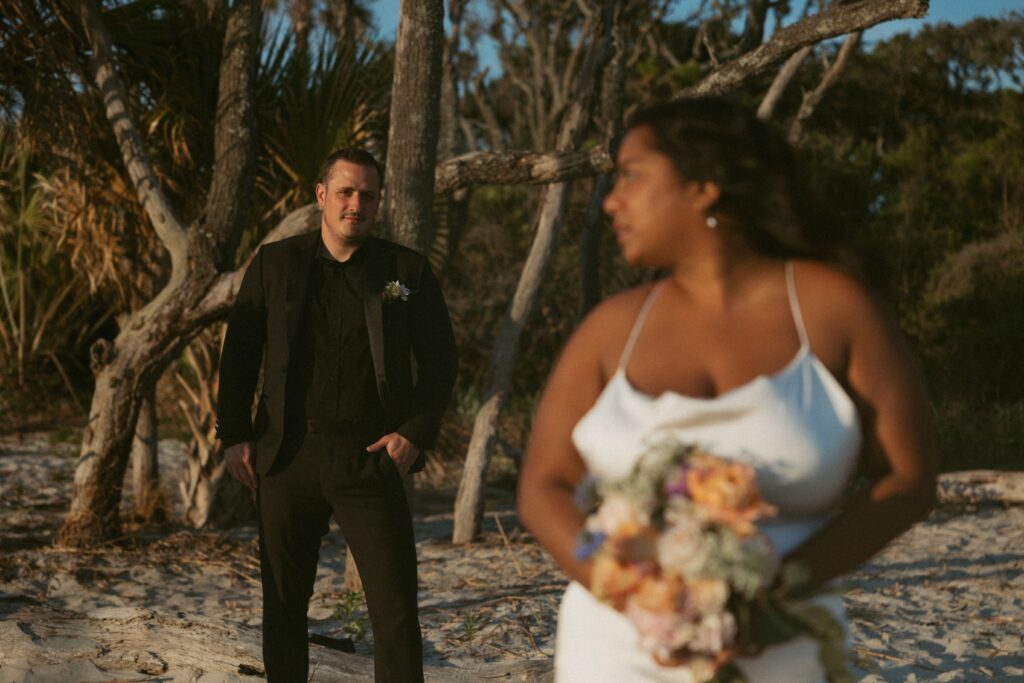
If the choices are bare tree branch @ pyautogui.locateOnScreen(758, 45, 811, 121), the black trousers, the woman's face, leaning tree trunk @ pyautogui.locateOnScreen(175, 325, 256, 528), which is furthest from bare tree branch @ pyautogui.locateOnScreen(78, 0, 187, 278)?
the woman's face

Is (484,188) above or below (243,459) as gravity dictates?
above

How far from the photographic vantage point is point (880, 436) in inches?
67.0

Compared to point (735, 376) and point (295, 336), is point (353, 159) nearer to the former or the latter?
point (295, 336)

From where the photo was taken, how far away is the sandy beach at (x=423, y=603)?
13.8 feet

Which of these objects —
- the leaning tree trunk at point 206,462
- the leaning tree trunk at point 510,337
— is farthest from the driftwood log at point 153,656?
the leaning tree trunk at point 206,462

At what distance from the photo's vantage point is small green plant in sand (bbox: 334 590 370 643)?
17.5 ft

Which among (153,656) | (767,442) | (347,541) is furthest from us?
(153,656)

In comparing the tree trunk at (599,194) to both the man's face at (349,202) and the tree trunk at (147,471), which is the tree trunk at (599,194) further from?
the man's face at (349,202)

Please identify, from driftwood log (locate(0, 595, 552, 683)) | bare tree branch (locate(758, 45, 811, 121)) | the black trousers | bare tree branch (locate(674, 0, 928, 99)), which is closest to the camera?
the black trousers

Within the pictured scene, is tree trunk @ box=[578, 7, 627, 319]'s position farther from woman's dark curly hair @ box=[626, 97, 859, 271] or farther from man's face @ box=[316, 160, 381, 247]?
woman's dark curly hair @ box=[626, 97, 859, 271]

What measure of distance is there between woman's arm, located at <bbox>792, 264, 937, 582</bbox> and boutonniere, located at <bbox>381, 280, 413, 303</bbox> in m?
2.25

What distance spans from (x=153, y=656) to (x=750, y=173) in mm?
3329

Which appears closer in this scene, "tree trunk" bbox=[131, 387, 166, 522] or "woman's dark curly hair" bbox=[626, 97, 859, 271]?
"woman's dark curly hair" bbox=[626, 97, 859, 271]

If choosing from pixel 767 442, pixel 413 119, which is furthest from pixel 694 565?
pixel 413 119
